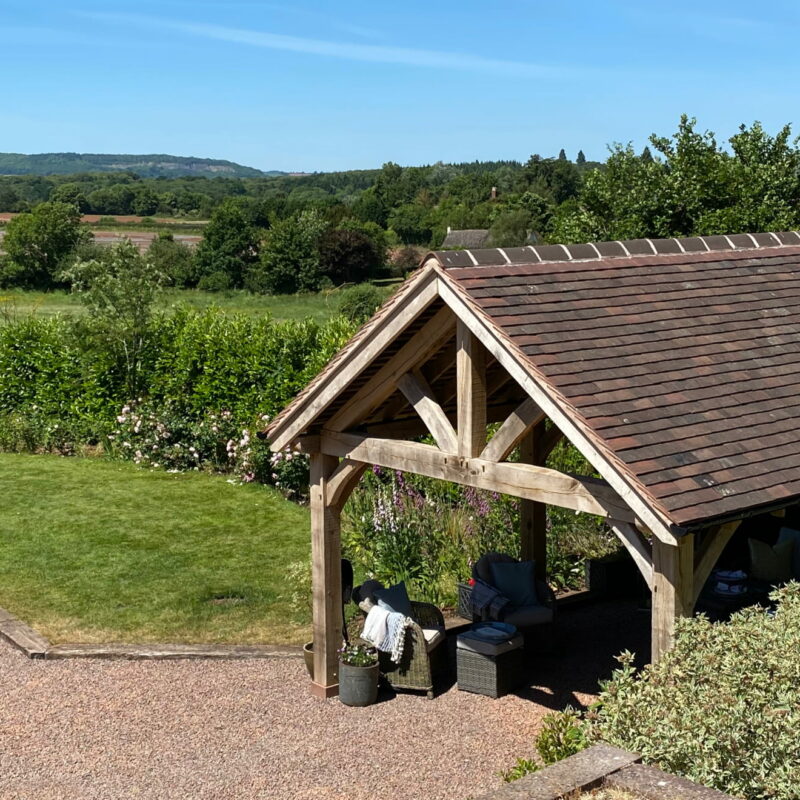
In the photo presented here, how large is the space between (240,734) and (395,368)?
3.56 metres

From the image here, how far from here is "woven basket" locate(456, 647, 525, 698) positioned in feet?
32.9

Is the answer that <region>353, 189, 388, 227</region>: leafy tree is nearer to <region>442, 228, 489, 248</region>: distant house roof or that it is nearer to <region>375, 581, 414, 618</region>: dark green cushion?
<region>442, 228, 489, 248</region>: distant house roof

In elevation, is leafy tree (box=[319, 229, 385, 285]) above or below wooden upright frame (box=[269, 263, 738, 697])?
above

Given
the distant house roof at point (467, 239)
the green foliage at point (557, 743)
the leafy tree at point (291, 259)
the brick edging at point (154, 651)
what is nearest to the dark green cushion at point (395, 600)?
the brick edging at point (154, 651)

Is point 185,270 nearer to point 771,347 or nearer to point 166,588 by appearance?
point 166,588

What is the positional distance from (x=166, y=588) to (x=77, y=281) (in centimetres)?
1171

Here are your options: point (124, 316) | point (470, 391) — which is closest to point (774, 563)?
point (470, 391)

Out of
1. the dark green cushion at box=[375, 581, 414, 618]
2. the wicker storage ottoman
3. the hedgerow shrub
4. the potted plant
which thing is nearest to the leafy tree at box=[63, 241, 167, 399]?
the hedgerow shrub

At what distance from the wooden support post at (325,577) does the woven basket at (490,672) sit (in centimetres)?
122

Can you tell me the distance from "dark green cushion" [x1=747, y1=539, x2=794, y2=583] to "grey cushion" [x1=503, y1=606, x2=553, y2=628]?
231 cm

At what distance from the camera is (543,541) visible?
40.2 ft

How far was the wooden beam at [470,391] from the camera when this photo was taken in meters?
8.23

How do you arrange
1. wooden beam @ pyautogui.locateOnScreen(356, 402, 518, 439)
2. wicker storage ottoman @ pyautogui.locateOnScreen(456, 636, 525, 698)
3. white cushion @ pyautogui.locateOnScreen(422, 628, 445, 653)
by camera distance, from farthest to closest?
wooden beam @ pyautogui.locateOnScreen(356, 402, 518, 439) < white cushion @ pyautogui.locateOnScreen(422, 628, 445, 653) < wicker storage ottoman @ pyautogui.locateOnScreen(456, 636, 525, 698)

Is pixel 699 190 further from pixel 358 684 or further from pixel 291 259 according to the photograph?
pixel 291 259
